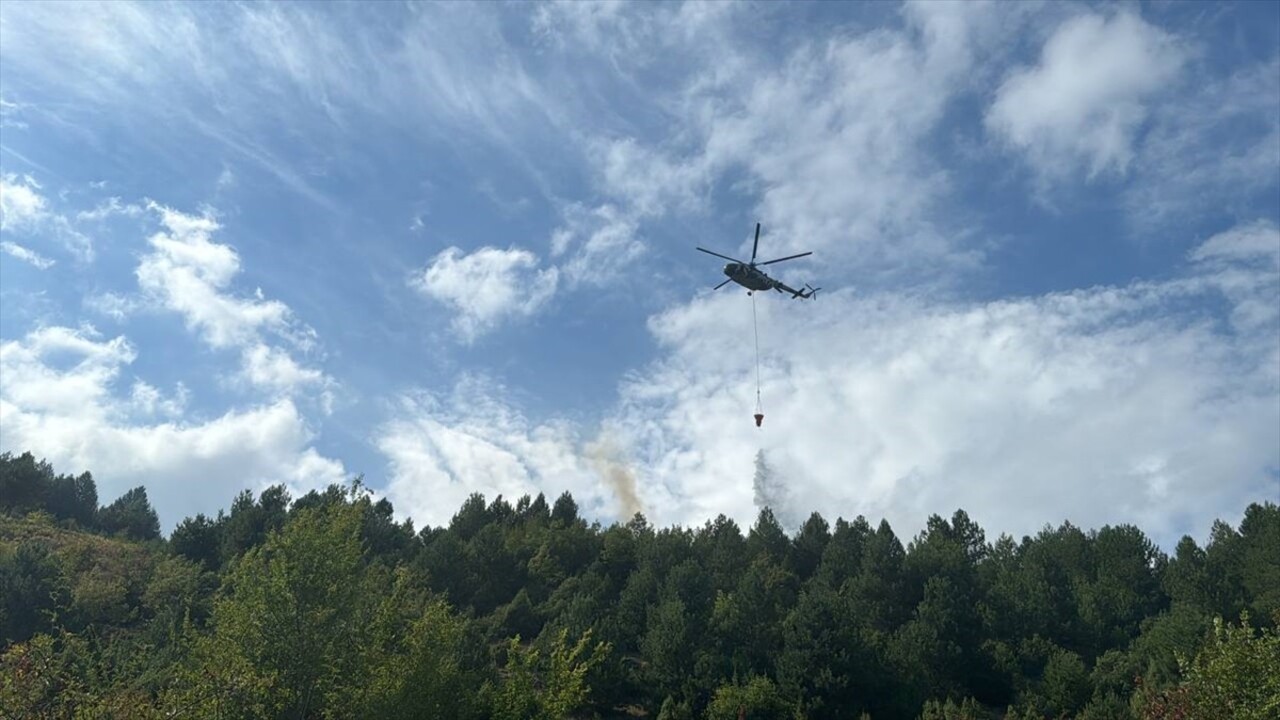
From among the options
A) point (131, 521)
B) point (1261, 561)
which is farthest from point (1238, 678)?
point (131, 521)

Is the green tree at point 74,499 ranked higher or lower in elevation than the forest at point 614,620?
higher

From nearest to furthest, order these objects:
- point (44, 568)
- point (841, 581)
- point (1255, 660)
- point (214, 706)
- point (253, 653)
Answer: point (214, 706) → point (1255, 660) → point (253, 653) → point (44, 568) → point (841, 581)

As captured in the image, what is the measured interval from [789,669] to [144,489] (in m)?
126

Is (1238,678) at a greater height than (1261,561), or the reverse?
(1261,561)

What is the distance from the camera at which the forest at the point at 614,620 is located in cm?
3045

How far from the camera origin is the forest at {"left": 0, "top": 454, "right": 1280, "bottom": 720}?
3045 centimetres

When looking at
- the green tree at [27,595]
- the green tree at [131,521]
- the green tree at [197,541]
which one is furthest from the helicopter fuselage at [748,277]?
the green tree at [131,521]

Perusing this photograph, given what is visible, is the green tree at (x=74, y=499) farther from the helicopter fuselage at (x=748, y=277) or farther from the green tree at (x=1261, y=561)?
the green tree at (x=1261, y=561)

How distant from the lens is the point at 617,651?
211 feet

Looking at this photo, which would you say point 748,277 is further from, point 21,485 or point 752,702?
point 21,485

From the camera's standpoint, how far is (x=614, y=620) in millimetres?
70062

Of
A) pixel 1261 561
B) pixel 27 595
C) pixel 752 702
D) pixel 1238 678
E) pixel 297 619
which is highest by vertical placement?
pixel 1261 561

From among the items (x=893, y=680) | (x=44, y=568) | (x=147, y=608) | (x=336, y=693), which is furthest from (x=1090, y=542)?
(x=44, y=568)

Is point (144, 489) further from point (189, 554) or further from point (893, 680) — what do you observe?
point (893, 680)
